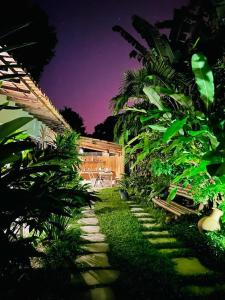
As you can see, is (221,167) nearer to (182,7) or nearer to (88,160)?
(182,7)

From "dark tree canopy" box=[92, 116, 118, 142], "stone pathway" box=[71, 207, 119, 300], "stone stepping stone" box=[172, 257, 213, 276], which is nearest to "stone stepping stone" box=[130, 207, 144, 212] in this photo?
"stone pathway" box=[71, 207, 119, 300]

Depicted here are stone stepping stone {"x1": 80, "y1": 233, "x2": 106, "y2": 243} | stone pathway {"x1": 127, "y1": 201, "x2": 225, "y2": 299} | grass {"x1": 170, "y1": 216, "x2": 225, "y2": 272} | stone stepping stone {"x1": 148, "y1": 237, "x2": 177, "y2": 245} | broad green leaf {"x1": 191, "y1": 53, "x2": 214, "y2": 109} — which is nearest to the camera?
broad green leaf {"x1": 191, "y1": 53, "x2": 214, "y2": 109}

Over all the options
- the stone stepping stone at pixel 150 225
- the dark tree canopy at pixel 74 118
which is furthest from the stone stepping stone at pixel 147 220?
the dark tree canopy at pixel 74 118

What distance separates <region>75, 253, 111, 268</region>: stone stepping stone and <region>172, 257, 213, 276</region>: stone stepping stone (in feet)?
2.99

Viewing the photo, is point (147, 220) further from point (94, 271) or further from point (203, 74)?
point (203, 74)

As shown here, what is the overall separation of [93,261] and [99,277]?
576 millimetres

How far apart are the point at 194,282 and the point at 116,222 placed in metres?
3.39

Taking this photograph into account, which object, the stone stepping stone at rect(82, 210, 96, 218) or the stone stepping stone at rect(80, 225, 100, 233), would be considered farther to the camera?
the stone stepping stone at rect(82, 210, 96, 218)

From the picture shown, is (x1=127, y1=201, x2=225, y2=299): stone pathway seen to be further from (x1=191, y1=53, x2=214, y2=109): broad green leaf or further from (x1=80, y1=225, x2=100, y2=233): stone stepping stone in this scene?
(x1=191, y1=53, x2=214, y2=109): broad green leaf

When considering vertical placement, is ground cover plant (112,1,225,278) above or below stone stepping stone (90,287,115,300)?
above

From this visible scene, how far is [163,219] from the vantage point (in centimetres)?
675

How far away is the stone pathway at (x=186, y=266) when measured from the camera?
11.1 feet

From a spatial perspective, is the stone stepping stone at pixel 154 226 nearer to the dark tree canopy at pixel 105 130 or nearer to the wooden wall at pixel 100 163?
the wooden wall at pixel 100 163

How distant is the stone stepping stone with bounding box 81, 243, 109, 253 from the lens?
4.80 metres
